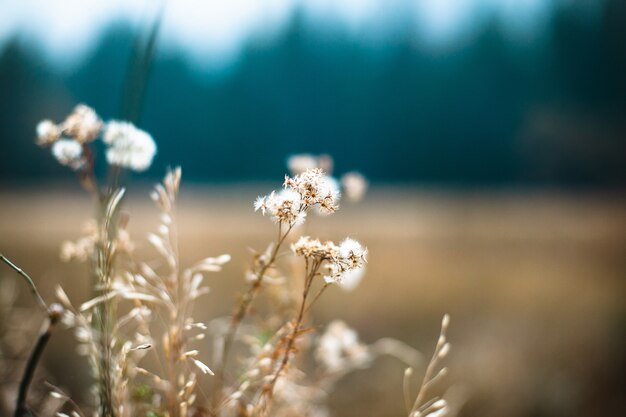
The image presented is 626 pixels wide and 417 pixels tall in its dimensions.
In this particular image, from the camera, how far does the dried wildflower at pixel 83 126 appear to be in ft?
1.43

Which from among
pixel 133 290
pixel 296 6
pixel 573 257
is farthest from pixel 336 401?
pixel 296 6

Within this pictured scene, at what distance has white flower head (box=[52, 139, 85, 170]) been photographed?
44 centimetres

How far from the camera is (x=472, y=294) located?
224 centimetres

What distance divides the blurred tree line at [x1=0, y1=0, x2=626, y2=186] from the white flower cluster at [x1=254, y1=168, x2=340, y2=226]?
4594 millimetres

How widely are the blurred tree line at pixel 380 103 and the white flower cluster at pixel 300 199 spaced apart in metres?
4.59

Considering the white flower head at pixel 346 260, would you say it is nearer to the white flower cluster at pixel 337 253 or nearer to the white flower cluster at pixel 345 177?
the white flower cluster at pixel 337 253

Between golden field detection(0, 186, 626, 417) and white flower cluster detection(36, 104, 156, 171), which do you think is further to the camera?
golden field detection(0, 186, 626, 417)

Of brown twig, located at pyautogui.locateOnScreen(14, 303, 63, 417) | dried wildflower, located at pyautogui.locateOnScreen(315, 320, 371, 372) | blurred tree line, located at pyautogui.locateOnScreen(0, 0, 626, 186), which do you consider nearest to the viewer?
brown twig, located at pyautogui.locateOnScreen(14, 303, 63, 417)

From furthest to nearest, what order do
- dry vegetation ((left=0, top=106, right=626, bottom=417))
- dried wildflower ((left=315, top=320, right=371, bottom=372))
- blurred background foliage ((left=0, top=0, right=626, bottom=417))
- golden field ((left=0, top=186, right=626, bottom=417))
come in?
blurred background foliage ((left=0, top=0, right=626, bottom=417)) → golden field ((left=0, top=186, right=626, bottom=417)) → dried wildflower ((left=315, top=320, right=371, bottom=372)) → dry vegetation ((left=0, top=106, right=626, bottom=417))

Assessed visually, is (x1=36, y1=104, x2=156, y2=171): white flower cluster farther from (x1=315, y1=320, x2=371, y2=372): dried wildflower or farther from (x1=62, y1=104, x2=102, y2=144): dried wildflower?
(x1=315, y1=320, x2=371, y2=372): dried wildflower

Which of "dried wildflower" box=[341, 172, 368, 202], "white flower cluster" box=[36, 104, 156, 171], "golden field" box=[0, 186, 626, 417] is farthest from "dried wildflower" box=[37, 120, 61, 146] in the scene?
"golden field" box=[0, 186, 626, 417]

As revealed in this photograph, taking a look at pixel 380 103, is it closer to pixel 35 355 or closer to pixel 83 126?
pixel 83 126

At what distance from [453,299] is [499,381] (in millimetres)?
612

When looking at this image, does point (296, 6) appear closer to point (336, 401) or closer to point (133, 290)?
point (336, 401)
